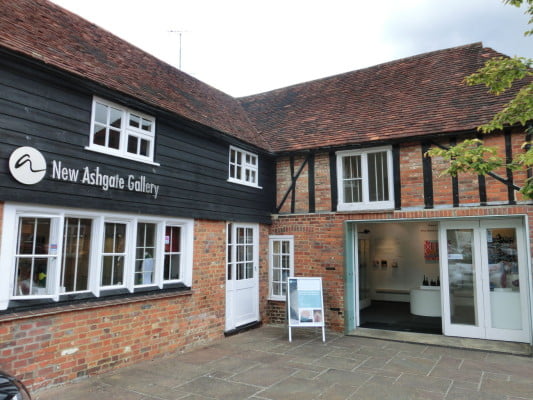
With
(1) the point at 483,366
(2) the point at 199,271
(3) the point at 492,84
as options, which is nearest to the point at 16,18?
(2) the point at 199,271

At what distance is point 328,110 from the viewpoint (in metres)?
10.7

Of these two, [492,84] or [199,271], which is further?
[199,271]

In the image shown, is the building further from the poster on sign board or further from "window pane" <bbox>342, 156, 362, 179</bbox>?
the poster on sign board

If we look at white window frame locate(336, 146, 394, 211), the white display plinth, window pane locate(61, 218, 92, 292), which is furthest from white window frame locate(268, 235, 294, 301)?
window pane locate(61, 218, 92, 292)

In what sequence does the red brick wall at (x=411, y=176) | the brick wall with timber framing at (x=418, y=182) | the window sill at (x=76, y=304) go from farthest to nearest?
the red brick wall at (x=411, y=176)
the brick wall with timber framing at (x=418, y=182)
the window sill at (x=76, y=304)

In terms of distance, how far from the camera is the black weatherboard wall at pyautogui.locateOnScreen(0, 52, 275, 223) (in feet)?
15.8

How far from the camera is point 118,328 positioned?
19.4ft

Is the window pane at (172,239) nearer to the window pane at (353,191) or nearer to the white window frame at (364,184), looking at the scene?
the white window frame at (364,184)

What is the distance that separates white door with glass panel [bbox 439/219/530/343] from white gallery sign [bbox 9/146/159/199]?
21.0 feet

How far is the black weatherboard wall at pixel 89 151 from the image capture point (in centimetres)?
480

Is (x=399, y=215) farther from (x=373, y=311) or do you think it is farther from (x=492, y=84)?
(x=373, y=311)

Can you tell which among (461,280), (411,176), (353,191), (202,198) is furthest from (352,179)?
(202,198)

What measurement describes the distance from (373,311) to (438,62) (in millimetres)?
7393

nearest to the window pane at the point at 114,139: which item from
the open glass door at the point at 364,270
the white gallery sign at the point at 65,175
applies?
the white gallery sign at the point at 65,175
